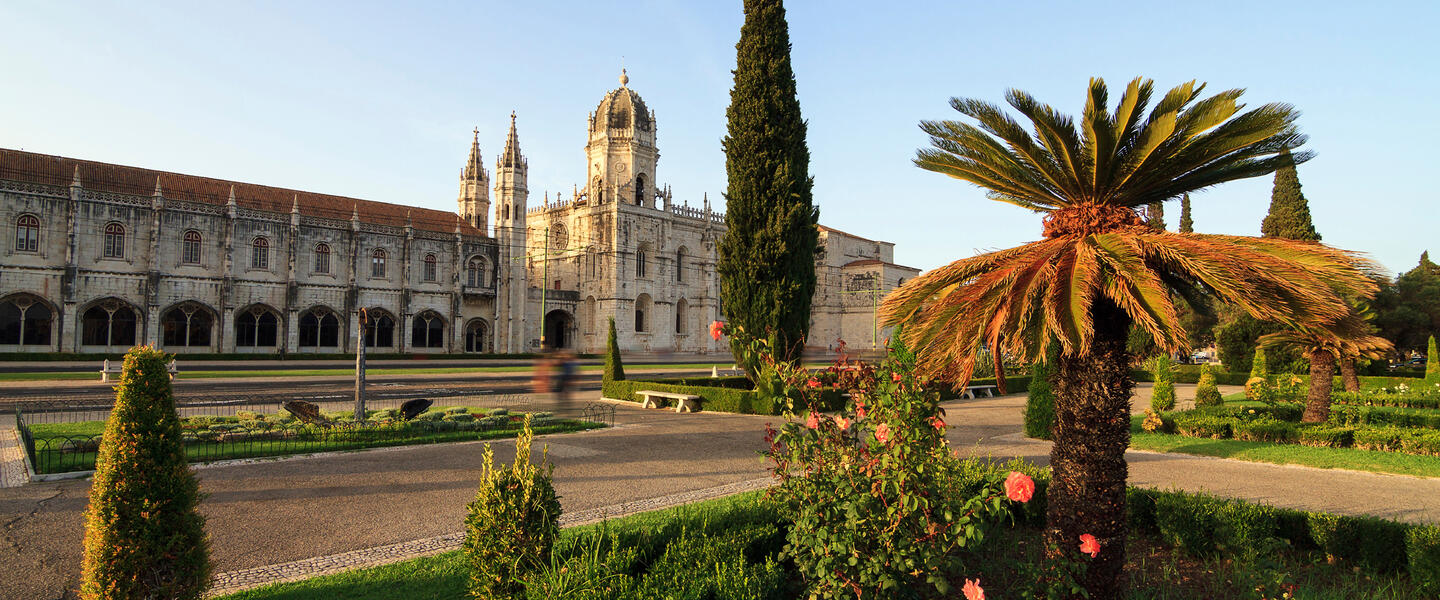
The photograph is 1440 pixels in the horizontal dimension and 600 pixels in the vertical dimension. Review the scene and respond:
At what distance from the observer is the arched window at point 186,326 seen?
119 feet

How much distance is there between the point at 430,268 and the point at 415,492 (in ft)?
127

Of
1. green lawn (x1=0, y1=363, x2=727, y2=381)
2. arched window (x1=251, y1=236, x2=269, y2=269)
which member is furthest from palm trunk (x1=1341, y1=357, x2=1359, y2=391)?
arched window (x1=251, y1=236, x2=269, y2=269)

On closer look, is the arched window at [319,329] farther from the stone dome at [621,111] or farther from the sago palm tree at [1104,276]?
the sago palm tree at [1104,276]

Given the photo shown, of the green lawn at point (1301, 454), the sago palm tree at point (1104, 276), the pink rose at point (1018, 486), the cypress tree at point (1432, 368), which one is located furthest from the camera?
the cypress tree at point (1432, 368)

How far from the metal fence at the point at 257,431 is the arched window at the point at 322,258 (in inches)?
984

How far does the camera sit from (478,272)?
4672cm

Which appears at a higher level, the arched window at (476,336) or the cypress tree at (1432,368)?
the arched window at (476,336)

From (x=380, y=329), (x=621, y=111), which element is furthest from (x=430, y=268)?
(x=621, y=111)

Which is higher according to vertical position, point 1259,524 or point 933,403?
point 933,403

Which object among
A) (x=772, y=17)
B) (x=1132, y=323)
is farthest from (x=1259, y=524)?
(x=772, y=17)

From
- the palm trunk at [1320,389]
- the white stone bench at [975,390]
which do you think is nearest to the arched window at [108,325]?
the white stone bench at [975,390]

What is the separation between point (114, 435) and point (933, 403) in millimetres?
5201

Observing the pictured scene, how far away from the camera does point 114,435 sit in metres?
4.40

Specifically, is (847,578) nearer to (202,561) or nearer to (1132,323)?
(1132,323)
